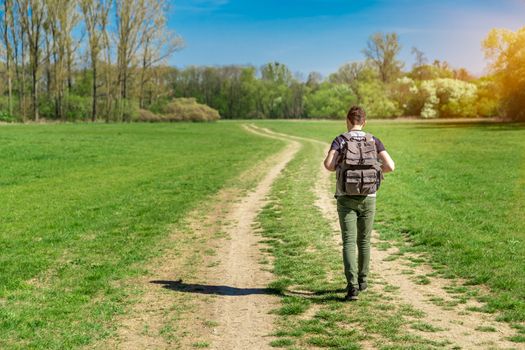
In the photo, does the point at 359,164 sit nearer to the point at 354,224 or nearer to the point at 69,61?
the point at 354,224

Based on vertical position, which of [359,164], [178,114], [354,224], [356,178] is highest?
[178,114]

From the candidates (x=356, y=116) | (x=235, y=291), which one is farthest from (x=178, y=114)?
(x=356, y=116)

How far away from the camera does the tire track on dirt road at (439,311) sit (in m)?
6.33

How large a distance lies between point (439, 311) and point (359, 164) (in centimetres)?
230

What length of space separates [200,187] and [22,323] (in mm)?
12930

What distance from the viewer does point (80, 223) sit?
1441cm

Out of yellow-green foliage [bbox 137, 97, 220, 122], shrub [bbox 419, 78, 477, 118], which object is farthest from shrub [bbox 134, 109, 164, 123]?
shrub [bbox 419, 78, 477, 118]

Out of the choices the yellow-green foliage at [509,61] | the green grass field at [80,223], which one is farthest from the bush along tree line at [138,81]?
the green grass field at [80,223]

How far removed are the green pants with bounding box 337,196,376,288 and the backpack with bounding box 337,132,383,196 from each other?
0.20 meters

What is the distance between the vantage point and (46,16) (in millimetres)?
72188

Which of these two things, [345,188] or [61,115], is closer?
[345,188]

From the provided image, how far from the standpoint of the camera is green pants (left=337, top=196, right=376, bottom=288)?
7.66 metres

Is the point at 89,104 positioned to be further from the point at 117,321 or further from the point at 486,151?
the point at 117,321

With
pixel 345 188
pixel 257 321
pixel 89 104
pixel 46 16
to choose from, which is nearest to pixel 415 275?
pixel 345 188
